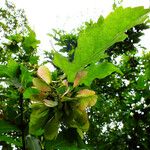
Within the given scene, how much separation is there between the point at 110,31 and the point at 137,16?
0.23 ft

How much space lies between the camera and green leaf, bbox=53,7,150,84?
658 mm

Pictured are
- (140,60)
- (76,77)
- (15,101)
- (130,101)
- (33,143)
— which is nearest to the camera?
(76,77)

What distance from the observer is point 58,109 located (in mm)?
829

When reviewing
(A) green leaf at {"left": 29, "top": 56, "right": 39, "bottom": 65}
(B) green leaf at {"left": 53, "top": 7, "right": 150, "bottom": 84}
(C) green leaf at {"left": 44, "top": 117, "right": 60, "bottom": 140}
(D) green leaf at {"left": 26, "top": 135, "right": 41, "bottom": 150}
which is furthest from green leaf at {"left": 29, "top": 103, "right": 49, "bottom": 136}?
(A) green leaf at {"left": 29, "top": 56, "right": 39, "bottom": 65}

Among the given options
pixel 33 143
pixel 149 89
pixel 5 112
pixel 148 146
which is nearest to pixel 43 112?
pixel 33 143

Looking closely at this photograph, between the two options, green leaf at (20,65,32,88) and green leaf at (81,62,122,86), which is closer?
green leaf at (81,62,122,86)

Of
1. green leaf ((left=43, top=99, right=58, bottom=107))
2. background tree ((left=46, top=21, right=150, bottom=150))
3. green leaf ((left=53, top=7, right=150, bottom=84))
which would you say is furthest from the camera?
background tree ((left=46, top=21, right=150, bottom=150))

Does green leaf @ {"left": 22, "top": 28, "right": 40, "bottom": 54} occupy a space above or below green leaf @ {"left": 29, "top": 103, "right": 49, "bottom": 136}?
above

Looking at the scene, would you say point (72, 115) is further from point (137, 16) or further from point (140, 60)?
point (140, 60)

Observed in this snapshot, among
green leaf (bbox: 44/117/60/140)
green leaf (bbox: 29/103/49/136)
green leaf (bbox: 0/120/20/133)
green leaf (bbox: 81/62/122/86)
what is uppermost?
green leaf (bbox: 81/62/122/86)

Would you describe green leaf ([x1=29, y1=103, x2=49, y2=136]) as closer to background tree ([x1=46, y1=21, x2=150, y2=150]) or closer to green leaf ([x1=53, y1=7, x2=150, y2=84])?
green leaf ([x1=53, y1=7, x2=150, y2=84])

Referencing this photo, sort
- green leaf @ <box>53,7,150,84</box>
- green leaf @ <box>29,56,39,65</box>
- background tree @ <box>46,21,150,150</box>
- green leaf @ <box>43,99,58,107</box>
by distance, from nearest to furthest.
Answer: green leaf @ <box>53,7,150,84</box> < green leaf @ <box>43,99,58,107</box> < green leaf @ <box>29,56,39,65</box> < background tree @ <box>46,21,150,150</box>

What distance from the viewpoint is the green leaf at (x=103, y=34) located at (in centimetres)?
66

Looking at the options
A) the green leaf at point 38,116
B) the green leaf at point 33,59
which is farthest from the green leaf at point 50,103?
the green leaf at point 33,59
